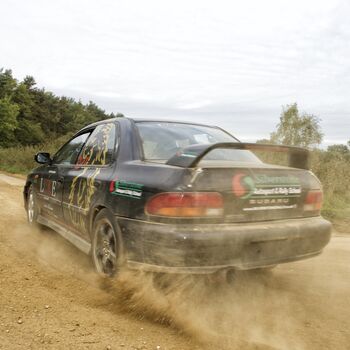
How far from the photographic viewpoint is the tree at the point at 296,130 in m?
15.6

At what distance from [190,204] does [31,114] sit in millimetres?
60224

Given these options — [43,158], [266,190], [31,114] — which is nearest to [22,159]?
[43,158]

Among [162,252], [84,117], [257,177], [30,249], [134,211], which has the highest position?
[84,117]

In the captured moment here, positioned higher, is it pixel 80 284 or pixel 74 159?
pixel 74 159

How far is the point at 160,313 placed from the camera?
9.66 feet

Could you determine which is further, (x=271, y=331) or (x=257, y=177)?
(x=257, y=177)

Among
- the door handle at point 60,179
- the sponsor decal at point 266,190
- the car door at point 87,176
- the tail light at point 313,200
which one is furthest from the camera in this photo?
the door handle at point 60,179

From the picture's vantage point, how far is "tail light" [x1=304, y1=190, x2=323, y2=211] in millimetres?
3393

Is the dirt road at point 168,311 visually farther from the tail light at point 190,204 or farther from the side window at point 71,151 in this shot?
the side window at point 71,151

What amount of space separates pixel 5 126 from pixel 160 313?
45.8m

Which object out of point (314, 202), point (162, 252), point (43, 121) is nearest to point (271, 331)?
point (162, 252)

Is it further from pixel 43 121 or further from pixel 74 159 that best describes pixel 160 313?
pixel 43 121

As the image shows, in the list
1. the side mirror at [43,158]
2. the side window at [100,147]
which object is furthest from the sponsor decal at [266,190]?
the side mirror at [43,158]

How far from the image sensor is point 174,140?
3764 mm
